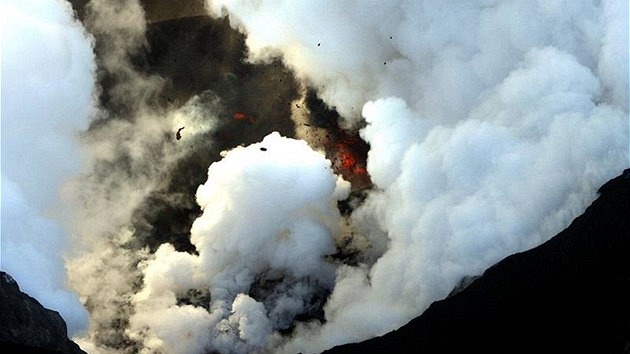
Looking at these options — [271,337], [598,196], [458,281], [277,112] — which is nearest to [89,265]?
[271,337]

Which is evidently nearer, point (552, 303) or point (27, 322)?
point (552, 303)

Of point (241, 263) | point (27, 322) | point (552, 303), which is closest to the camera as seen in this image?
point (552, 303)

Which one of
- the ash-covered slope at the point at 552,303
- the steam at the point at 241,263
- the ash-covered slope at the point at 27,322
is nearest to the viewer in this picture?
the ash-covered slope at the point at 552,303

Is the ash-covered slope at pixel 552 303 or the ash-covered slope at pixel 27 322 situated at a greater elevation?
the ash-covered slope at pixel 27 322

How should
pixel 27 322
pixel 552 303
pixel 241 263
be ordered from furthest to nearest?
pixel 241 263, pixel 27 322, pixel 552 303

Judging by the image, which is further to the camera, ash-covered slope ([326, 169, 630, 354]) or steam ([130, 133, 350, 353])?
steam ([130, 133, 350, 353])

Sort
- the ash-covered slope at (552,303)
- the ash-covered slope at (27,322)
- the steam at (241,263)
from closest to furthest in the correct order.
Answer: the ash-covered slope at (552,303) → the ash-covered slope at (27,322) → the steam at (241,263)
